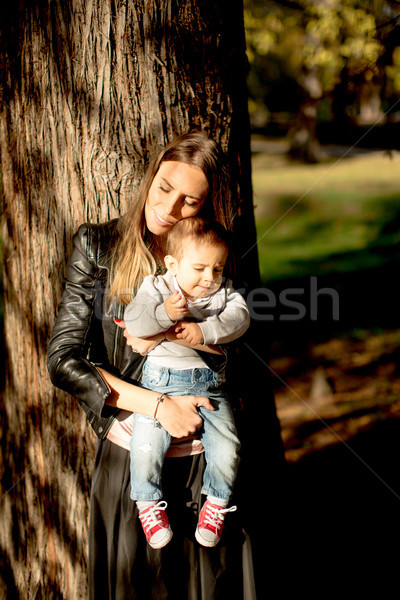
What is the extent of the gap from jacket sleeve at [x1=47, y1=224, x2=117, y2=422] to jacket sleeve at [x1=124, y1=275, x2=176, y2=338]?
0.23 m

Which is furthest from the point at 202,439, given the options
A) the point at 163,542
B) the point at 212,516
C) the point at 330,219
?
the point at 330,219

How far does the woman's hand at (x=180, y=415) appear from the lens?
2.05 metres

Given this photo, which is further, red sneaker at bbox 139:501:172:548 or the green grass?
the green grass

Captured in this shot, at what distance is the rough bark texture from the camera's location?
2.43 meters

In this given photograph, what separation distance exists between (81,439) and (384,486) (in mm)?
3339

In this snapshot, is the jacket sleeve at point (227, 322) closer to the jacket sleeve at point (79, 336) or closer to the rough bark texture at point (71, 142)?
the jacket sleeve at point (79, 336)

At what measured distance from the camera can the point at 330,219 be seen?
13383mm

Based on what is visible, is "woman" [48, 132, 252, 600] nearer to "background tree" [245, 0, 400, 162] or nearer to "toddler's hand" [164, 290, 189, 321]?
"toddler's hand" [164, 290, 189, 321]

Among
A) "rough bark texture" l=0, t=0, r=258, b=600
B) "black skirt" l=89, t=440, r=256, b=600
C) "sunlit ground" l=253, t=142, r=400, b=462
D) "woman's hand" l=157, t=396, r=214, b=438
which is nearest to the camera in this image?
"woman's hand" l=157, t=396, r=214, b=438

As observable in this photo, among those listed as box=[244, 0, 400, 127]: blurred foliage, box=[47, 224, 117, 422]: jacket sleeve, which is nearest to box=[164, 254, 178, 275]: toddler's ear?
box=[47, 224, 117, 422]: jacket sleeve

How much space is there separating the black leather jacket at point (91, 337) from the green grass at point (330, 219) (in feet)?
24.2

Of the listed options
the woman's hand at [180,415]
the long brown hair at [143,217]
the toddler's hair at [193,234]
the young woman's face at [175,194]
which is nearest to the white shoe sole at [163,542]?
the woman's hand at [180,415]

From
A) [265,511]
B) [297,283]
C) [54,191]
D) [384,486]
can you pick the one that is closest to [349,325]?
[297,283]

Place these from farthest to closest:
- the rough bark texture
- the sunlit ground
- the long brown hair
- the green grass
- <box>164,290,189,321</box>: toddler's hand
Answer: the green grass
the sunlit ground
the rough bark texture
the long brown hair
<box>164,290,189,321</box>: toddler's hand
